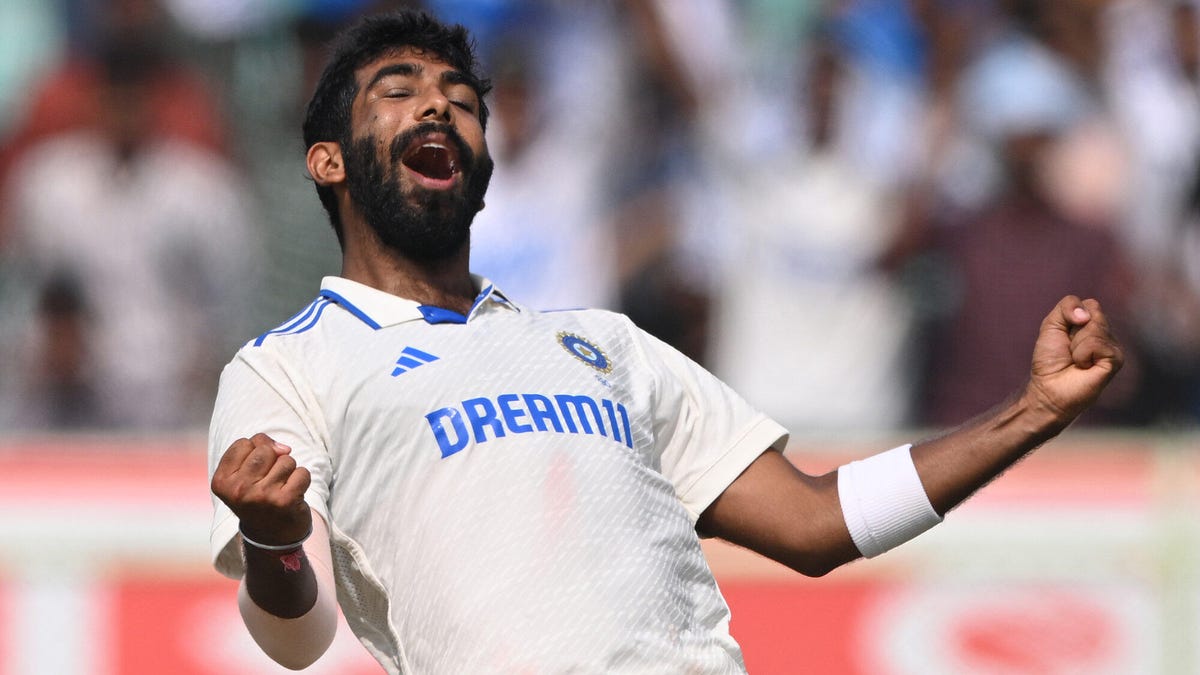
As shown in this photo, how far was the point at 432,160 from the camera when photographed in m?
3.60

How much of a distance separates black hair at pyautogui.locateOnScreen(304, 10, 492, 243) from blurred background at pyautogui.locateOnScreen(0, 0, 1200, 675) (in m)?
2.37

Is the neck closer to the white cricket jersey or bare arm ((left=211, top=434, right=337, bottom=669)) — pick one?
the white cricket jersey

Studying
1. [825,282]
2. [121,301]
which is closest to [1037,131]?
[825,282]

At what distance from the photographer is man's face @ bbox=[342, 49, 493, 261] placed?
354 centimetres

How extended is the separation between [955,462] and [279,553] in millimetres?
1268

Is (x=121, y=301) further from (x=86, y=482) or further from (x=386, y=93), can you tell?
(x=386, y=93)

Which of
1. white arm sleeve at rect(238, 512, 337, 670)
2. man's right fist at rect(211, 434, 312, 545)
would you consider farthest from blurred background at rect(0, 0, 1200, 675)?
man's right fist at rect(211, 434, 312, 545)

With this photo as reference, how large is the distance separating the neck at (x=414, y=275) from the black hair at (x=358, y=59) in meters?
0.13

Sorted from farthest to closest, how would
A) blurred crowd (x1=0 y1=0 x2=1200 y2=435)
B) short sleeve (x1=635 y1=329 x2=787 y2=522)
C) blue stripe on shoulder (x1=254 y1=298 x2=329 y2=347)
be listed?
blurred crowd (x1=0 y1=0 x2=1200 y2=435) < short sleeve (x1=635 y1=329 x2=787 y2=522) < blue stripe on shoulder (x1=254 y1=298 x2=329 y2=347)

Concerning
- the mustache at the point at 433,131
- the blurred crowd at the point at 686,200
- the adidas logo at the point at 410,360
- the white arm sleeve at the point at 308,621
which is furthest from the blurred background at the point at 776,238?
the white arm sleeve at the point at 308,621

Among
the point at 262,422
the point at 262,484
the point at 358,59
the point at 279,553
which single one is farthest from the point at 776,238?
the point at 262,484

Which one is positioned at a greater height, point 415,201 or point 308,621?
point 415,201

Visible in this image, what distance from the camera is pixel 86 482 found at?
19.0ft

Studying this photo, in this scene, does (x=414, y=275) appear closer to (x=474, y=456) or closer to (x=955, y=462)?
(x=474, y=456)
